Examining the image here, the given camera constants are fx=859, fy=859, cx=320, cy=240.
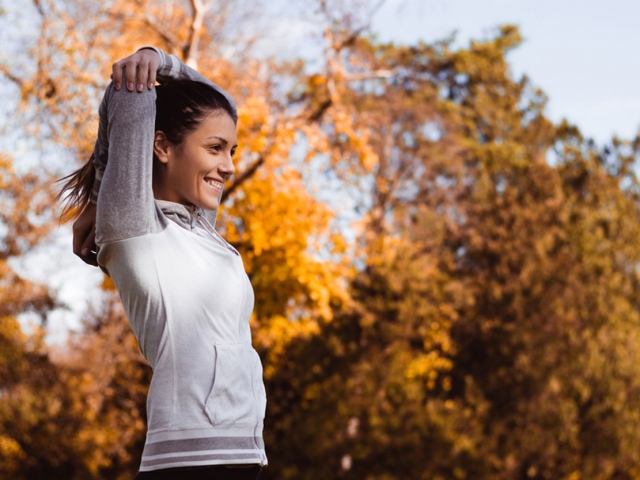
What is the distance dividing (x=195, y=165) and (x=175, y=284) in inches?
9.6

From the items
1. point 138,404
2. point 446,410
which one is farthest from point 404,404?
point 138,404

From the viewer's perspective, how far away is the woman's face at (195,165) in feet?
5.13

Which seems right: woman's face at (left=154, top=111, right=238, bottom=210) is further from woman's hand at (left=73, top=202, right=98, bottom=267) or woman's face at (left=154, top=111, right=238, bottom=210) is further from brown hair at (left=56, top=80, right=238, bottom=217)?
woman's hand at (left=73, top=202, right=98, bottom=267)

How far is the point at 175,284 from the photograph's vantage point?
1.43 m

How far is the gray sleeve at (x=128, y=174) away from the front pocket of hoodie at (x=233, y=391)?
0.81 feet

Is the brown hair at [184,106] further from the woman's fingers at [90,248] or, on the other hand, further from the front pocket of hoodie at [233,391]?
the front pocket of hoodie at [233,391]

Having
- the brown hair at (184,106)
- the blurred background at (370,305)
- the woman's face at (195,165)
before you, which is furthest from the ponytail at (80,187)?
the blurred background at (370,305)

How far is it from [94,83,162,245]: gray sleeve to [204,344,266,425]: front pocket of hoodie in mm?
247

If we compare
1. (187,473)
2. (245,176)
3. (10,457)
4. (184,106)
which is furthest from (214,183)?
(10,457)

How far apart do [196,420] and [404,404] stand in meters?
12.6

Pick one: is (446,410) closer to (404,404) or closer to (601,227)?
(404,404)

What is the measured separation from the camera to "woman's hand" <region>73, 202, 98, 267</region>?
1.60 metres

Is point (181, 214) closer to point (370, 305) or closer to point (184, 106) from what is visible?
point (184, 106)

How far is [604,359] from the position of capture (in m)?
13.3
